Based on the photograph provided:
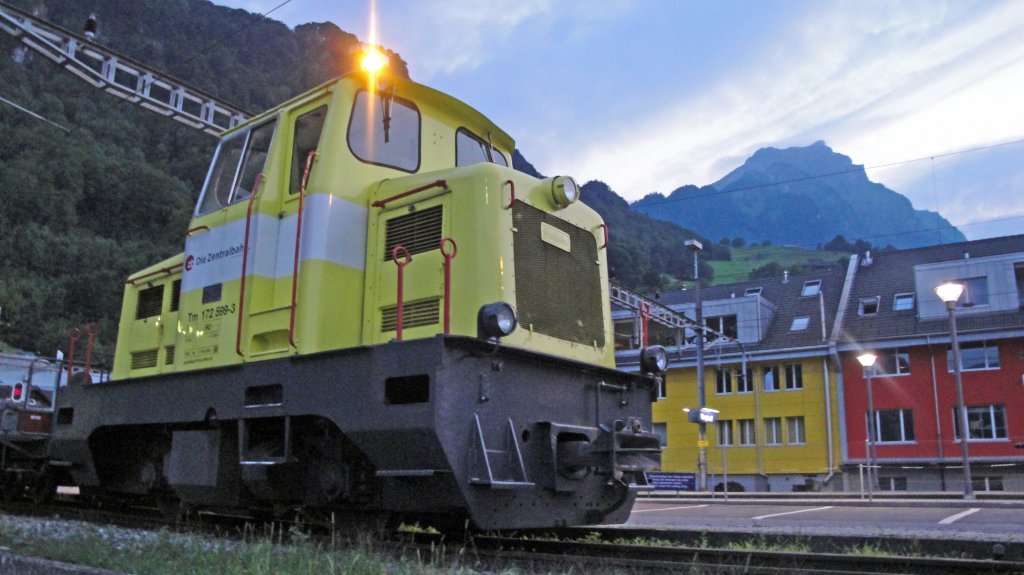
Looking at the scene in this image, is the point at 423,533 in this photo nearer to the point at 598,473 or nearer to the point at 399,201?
the point at 598,473

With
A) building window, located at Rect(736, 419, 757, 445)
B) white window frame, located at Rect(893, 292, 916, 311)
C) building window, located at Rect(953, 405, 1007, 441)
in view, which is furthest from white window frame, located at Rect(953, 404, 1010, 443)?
building window, located at Rect(736, 419, 757, 445)

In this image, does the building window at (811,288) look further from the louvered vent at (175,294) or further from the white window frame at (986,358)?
the louvered vent at (175,294)

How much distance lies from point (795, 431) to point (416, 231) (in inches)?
1238

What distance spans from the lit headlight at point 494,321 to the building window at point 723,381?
33.0 m

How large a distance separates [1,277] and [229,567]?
5328cm

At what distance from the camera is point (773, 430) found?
35062 mm

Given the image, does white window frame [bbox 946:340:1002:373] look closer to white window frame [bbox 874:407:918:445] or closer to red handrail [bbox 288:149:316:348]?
white window frame [bbox 874:407:918:445]

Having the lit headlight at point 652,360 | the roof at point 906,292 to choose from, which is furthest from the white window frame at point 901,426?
the lit headlight at point 652,360

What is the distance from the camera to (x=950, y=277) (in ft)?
109

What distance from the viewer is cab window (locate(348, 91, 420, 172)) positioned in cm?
679

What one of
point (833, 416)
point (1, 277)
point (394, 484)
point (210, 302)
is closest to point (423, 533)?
point (394, 484)

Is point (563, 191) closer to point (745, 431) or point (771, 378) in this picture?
point (771, 378)

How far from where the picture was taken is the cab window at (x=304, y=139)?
22.6 ft

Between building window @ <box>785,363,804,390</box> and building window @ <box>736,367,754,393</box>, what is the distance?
1504mm
